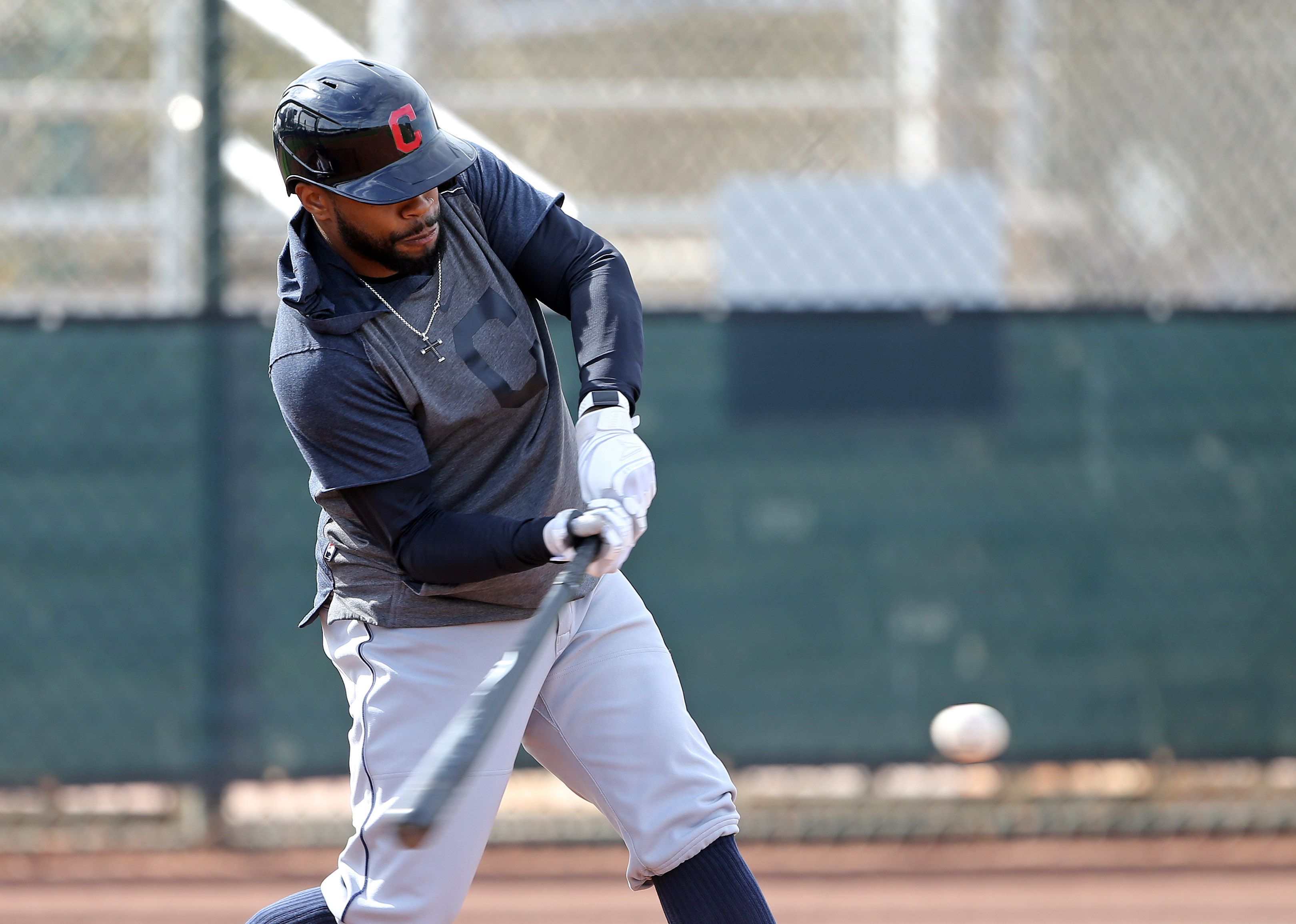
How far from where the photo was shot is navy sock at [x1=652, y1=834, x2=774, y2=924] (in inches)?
81.5

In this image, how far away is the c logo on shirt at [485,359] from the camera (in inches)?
78.9

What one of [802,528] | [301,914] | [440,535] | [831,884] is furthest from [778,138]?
[301,914]

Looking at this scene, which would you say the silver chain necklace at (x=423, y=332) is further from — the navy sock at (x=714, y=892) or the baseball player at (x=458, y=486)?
the navy sock at (x=714, y=892)

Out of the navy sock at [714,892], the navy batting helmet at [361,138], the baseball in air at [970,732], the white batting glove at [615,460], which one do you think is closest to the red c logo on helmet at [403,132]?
the navy batting helmet at [361,138]

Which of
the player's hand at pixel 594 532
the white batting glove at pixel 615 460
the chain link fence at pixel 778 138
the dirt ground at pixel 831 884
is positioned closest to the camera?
the player's hand at pixel 594 532

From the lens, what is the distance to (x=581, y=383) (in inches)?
84.9

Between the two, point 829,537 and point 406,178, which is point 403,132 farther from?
point 829,537

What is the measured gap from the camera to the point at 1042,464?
4129mm

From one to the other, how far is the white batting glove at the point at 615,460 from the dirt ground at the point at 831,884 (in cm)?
197

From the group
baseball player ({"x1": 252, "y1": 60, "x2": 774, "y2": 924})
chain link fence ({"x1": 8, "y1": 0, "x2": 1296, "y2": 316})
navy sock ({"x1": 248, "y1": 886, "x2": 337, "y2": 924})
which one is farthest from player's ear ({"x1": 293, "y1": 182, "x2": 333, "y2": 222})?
chain link fence ({"x1": 8, "y1": 0, "x2": 1296, "y2": 316})

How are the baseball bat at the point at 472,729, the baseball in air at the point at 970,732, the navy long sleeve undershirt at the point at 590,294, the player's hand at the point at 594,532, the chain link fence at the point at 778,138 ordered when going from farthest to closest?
the chain link fence at the point at 778,138 < the baseball in air at the point at 970,732 < the navy long sleeve undershirt at the point at 590,294 < the player's hand at the point at 594,532 < the baseball bat at the point at 472,729

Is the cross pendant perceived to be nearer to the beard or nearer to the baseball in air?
the beard

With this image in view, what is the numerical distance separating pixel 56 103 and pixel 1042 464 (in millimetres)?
3262

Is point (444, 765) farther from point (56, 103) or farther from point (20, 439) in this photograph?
point (56, 103)
